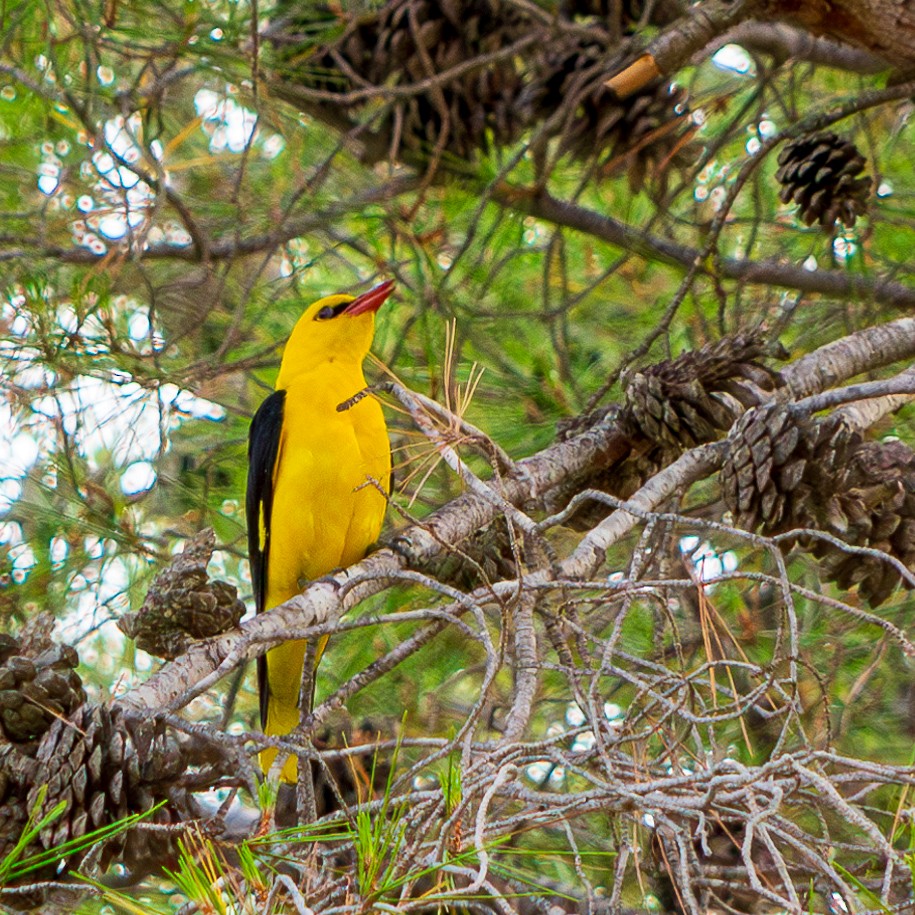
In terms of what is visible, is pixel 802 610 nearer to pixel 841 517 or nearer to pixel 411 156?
pixel 841 517

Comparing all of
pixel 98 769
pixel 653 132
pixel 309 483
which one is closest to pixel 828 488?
pixel 98 769

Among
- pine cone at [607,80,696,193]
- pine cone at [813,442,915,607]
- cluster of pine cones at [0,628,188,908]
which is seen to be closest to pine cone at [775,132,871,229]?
pine cone at [607,80,696,193]

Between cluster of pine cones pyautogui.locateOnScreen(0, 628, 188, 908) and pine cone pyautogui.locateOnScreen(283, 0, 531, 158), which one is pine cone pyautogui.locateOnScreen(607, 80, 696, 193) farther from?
cluster of pine cones pyautogui.locateOnScreen(0, 628, 188, 908)

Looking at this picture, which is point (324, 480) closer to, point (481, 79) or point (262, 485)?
point (262, 485)

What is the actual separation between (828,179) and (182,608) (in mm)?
1842

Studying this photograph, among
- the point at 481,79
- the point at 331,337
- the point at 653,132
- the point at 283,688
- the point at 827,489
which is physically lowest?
the point at 283,688

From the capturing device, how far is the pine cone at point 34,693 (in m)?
1.59

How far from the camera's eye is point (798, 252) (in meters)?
3.96

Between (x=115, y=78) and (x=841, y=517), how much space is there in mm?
3072

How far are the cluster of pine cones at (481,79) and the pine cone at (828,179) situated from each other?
20.7 inches

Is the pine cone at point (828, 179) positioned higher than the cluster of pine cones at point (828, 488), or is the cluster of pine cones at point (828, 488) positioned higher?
the pine cone at point (828, 179)

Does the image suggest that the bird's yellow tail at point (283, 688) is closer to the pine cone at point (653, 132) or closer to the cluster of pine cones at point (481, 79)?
the cluster of pine cones at point (481, 79)

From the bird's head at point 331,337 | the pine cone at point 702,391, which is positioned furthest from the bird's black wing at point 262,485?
the pine cone at point 702,391

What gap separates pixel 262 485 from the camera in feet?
10.4
